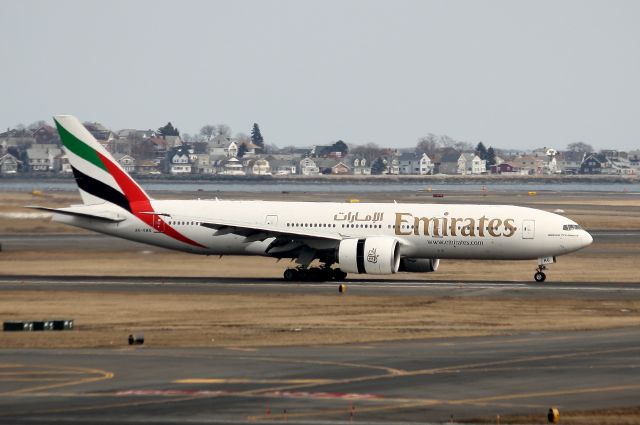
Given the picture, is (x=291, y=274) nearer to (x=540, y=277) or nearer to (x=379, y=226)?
(x=379, y=226)

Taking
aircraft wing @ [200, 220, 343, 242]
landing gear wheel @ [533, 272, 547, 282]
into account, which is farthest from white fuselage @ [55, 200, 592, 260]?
landing gear wheel @ [533, 272, 547, 282]

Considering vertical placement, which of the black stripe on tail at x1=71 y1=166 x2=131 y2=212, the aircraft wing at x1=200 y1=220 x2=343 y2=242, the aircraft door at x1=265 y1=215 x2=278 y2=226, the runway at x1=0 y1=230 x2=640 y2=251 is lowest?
the runway at x1=0 y1=230 x2=640 y2=251

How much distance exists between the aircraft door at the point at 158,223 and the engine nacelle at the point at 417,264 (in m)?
13.4

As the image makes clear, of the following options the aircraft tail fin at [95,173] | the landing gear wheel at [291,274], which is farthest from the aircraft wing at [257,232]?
the aircraft tail fin at [95,173]

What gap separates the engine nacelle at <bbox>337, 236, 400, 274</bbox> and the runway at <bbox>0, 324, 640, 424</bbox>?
19689 millimetres

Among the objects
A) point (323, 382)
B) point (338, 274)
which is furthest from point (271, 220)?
point (323, 382)

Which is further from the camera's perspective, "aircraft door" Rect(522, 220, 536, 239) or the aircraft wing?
"aircraft door" Rect(522, 220, 536, 239)

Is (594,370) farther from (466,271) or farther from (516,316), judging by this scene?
(466,271)

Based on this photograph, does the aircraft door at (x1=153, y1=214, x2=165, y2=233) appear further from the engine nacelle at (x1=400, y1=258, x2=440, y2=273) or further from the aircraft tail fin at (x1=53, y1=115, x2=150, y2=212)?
the engine nacelle at (x1=400, y1=258, x2=440, y2=273)

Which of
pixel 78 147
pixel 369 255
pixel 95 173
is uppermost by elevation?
pixel 78 147

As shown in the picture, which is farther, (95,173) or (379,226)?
(95,173)

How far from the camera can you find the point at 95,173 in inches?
2667

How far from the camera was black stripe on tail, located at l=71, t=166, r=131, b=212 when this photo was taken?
67.3 m

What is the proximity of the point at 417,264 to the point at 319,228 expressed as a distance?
5.80m
